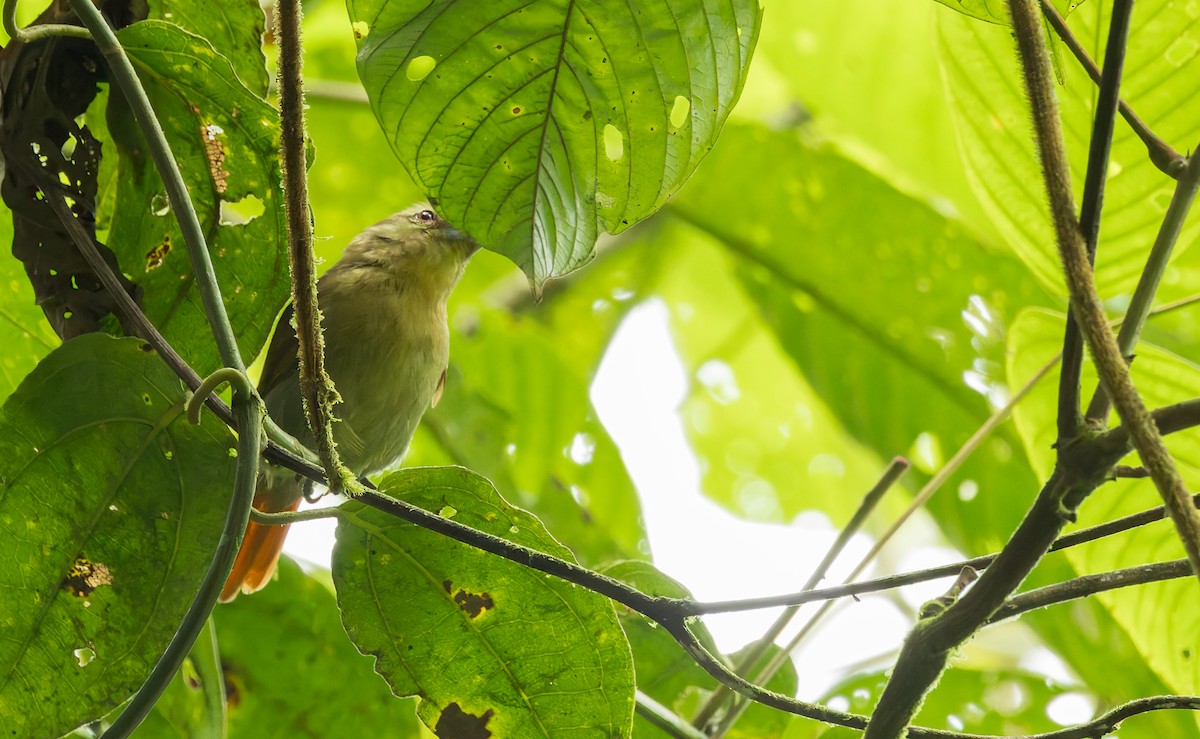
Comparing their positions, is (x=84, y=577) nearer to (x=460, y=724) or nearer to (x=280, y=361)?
(x=460, y=724)

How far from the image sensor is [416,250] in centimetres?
207

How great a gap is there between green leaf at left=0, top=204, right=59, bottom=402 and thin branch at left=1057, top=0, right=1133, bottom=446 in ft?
3.36

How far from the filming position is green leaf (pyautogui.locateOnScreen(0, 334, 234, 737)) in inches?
36.7

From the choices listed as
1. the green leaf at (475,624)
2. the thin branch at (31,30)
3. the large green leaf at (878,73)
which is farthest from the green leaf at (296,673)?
the large green leaf at (878,73)

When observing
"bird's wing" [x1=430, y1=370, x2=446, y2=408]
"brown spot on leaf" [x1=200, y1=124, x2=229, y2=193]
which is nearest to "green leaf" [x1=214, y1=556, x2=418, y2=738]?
"bird's wing" [x1=430, y1=370, x2=446, y2=408]

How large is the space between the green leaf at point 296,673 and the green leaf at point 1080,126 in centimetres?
102

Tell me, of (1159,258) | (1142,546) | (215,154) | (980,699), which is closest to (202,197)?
(215,154)

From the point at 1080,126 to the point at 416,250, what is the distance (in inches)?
46.6

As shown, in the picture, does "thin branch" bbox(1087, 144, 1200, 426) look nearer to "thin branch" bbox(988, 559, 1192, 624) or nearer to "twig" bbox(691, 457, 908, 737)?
"thin branch" bbox(988, 559, 1192, 624)

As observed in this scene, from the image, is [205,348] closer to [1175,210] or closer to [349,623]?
[349,623]

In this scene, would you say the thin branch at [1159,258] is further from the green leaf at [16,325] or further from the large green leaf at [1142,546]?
the green leaf at [16,325]

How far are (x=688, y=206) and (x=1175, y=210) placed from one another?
5.92 ft

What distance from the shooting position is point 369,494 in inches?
37.1

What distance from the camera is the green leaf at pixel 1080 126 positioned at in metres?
1.26
